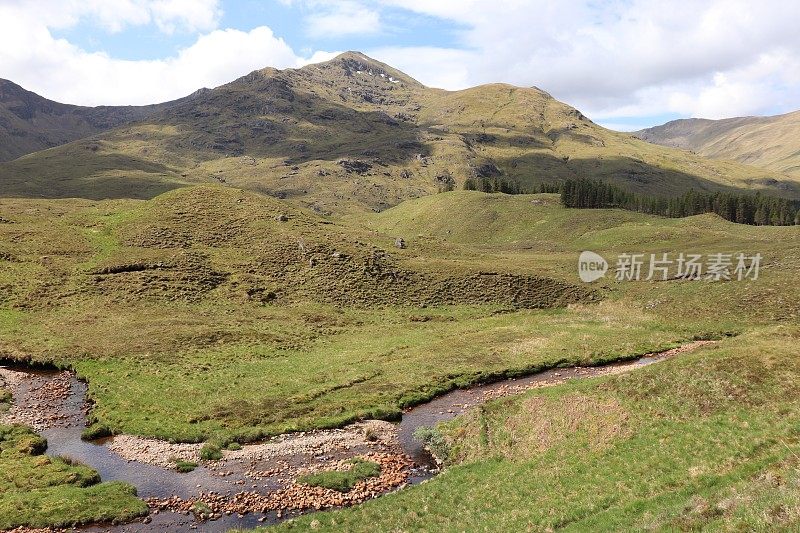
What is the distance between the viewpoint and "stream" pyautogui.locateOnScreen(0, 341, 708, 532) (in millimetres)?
27469

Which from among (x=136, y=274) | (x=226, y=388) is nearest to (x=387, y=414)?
(x=226, y=388)

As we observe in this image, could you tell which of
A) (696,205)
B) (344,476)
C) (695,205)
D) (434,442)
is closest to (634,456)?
(434,442)

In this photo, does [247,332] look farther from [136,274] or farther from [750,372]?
[750,372]

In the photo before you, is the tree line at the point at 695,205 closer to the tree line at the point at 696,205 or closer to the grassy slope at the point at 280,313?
the tree line at the point at 696,205

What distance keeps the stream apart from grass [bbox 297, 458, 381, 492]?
1.32m

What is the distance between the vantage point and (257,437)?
37000 mm

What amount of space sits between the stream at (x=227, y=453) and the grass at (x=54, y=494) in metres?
0.87

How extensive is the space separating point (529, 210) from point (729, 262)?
8455 centimetres

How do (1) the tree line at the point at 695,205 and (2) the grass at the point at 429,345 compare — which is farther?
(1) the tree line at the point at 695,205

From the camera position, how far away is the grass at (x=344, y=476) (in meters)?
30.3

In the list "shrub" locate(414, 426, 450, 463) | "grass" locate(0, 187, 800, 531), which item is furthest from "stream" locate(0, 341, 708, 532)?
"grass" locate(0, 187, 800, 531)

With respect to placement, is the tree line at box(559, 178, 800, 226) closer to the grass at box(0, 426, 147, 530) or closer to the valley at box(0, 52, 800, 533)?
the valley at box(0, 52, 800, 533)

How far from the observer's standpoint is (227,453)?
34.7 metres

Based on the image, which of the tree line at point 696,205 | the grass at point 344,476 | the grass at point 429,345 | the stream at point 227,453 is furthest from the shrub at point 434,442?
the tree line at point 696,205
